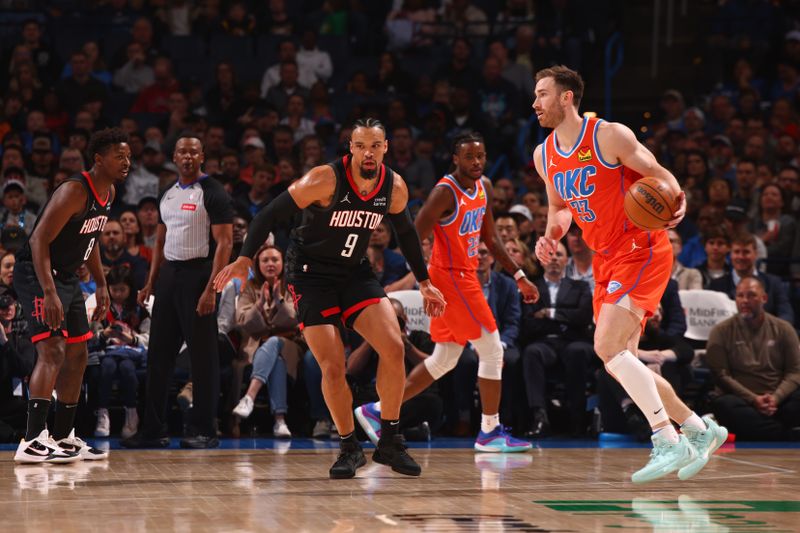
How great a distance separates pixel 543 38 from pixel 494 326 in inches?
304

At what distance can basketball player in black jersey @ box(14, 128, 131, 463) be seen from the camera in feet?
24.0

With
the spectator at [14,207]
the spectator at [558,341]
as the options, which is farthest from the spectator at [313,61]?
the spectator at [558,341]

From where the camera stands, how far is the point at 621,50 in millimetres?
15562

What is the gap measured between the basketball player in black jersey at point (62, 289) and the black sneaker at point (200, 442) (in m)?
0.82

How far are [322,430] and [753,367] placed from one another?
351 centimetres

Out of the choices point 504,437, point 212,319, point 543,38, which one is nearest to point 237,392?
point 212,319

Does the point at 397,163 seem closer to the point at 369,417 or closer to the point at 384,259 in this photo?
the point at 384,259

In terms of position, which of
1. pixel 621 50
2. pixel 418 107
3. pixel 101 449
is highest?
pixel 621 50

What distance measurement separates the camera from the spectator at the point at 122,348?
9.20 metres

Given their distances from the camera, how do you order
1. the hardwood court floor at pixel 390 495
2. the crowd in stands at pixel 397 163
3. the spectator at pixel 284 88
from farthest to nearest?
the spectator at pixel 284 88
the crowd in stands at pixel 397 163
the hardwood court floor at pixel 390 495

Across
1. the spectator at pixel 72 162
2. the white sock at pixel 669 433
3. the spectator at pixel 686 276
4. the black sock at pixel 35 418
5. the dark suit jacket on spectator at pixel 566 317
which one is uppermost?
the spectator at pixel 72 162

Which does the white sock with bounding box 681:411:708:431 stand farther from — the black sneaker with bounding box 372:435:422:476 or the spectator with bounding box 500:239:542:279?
the spectator with bounding box 500:239:542:279

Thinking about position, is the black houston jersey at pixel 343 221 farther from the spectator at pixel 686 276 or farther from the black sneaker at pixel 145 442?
the spectator at pixel 686 276

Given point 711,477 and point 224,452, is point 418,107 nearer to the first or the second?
point 224,452
